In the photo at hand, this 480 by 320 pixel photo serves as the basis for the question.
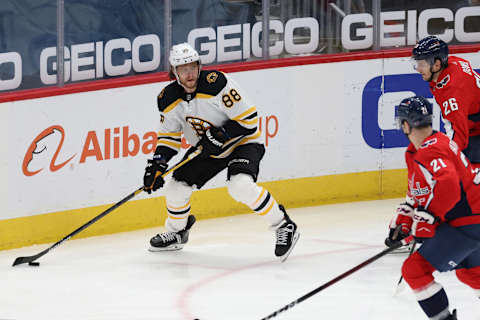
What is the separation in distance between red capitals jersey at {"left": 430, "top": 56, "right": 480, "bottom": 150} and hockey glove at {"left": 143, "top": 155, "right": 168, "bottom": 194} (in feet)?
4.58

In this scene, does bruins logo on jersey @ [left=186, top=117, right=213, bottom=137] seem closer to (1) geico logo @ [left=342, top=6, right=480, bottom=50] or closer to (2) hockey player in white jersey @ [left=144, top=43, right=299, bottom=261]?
(2) hockey player in white jersey @ [left=144, top=43, right=299, bottom=261]

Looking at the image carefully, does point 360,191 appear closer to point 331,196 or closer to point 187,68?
point 331,196

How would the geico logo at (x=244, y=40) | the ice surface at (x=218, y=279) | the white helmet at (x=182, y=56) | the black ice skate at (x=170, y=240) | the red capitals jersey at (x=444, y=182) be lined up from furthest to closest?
the geico logo at (x=244, y=40) < the black ice skate at (x=170, y=240) < the white helmet at (x=182, y=56) < the ice surface at (x=218, y=279) < the red capitals jersey at (x=444, y=182)

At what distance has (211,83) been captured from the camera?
4.45m

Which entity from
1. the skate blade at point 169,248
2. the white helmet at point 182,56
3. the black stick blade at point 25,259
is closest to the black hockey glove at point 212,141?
the white helmet at point 182,56

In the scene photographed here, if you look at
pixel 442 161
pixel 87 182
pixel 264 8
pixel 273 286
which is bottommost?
pixel 273 286

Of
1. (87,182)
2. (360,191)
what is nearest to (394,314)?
(87,182)

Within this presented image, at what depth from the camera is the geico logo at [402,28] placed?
239 inches

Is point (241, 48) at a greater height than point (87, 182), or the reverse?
point (241, 48)

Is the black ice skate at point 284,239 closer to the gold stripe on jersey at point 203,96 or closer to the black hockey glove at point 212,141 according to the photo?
the black hockey glove at point 212,141

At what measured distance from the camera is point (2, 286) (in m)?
4.08

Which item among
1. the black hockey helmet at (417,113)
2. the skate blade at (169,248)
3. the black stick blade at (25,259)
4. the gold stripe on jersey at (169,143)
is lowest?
the skate blade at (169,248)

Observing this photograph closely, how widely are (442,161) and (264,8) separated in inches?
127

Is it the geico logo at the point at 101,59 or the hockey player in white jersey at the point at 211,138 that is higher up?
the geico logo at the point at 101,59
